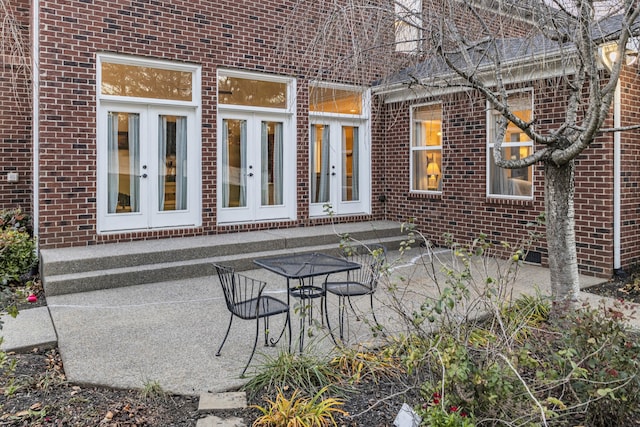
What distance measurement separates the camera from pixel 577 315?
3.47 metres

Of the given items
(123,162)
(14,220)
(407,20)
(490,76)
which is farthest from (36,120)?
(490,76)

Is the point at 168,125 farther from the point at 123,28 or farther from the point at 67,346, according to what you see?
the point at 67,346

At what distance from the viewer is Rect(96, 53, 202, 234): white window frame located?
26.0ft

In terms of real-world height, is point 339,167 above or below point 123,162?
above

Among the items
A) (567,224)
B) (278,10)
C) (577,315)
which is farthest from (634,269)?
(278,10)

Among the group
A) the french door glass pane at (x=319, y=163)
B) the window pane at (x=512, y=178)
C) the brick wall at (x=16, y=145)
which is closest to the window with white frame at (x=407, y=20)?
the window pane at (x=512, y=178)

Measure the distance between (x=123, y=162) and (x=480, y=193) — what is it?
20.5 ft

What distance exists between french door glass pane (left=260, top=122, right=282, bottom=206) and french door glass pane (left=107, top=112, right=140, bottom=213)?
238 cm

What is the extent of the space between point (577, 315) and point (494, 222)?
17.9 ft

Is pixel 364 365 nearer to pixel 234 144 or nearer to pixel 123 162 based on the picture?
pixel 123 162

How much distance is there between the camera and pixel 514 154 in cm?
843

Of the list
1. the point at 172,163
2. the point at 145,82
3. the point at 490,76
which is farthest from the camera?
the point at 172,163

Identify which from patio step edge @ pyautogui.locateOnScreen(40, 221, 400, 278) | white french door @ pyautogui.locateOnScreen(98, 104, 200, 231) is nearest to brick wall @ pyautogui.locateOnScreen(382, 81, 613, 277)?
patio step edge @ pyautogui.locateOnScreen(40, 221, 400, 278)

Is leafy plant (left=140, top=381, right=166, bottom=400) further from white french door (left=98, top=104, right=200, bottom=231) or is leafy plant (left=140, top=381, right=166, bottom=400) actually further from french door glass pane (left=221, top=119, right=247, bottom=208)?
french door glass pane (left=221, top=119, right=247, bottom=208)
